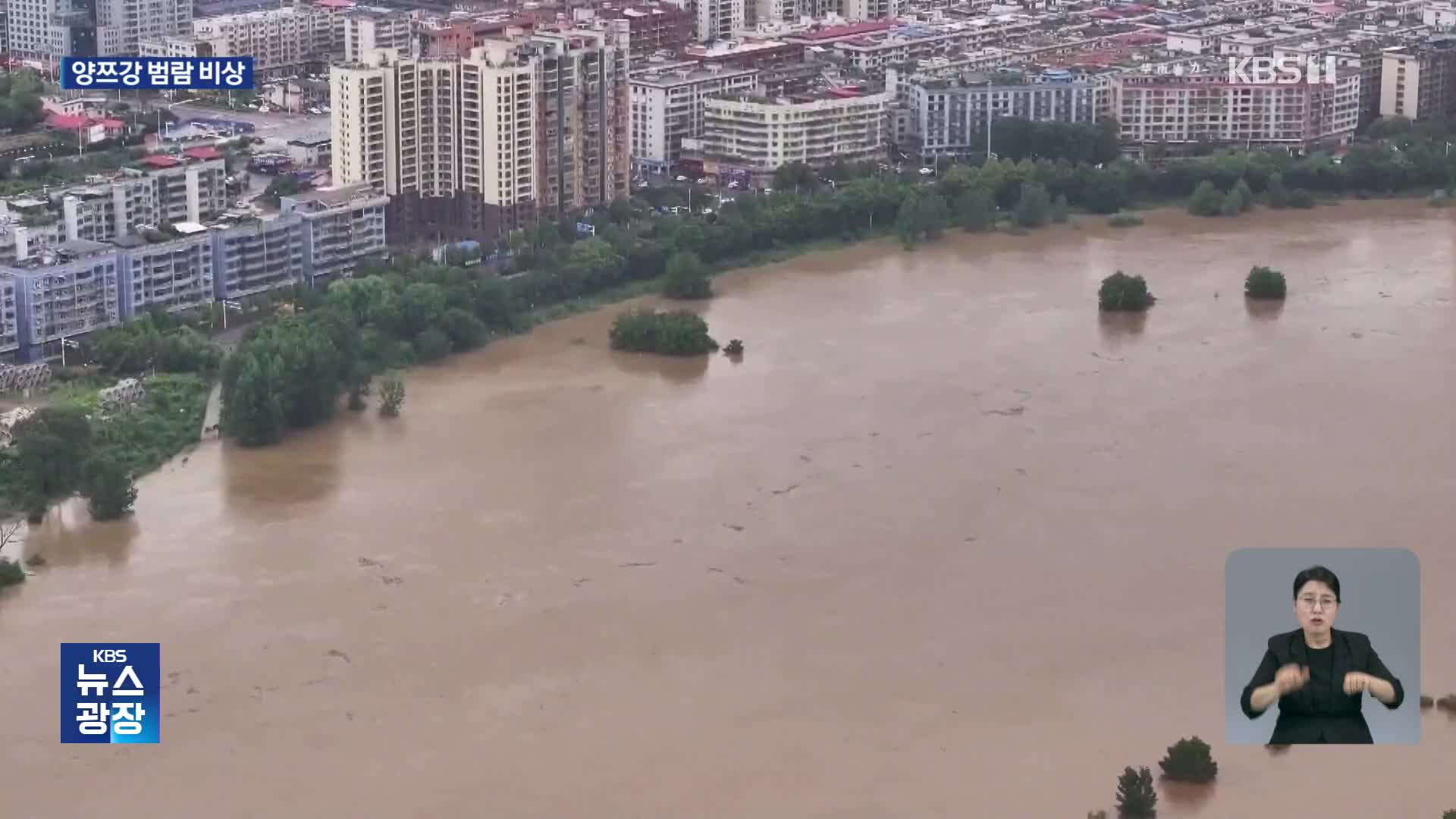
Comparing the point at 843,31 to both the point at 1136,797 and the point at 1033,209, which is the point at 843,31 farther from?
the point at 1136,797

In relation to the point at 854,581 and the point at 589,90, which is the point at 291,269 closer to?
the point at 589,90

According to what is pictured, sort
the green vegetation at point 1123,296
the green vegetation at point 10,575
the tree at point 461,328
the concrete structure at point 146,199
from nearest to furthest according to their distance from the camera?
the green vegetation at point 10,575, the tree at point 461,328, the concrete structure at point 146,199, the green vegetation at point 1123,296

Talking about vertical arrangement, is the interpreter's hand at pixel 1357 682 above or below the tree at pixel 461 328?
above

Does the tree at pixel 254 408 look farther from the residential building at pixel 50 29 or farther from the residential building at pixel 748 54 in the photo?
the residential building at pixel 50 29

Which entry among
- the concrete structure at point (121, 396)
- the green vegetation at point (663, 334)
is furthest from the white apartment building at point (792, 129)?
the concrete structure at point (121, 396)

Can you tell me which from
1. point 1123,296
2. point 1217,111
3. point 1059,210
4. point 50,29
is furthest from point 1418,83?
point 50,29
